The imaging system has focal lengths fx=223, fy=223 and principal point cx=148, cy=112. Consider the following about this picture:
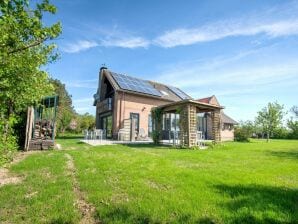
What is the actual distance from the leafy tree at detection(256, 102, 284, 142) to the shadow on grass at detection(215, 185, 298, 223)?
92.3 ft

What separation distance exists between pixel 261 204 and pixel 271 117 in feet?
97.5

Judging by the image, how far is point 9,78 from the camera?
4969 millimetres

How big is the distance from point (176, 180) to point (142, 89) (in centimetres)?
1716

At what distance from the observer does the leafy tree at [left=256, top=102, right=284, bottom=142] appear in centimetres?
2944

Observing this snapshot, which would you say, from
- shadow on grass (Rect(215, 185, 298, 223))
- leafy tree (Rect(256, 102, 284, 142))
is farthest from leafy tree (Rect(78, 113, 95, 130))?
shadow on grass (Rect(215, 185, 298, 223))

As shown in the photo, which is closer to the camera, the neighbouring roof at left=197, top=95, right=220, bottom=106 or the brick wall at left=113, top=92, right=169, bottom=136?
the brick wall at left=113, top=92, right=169, bottom=136

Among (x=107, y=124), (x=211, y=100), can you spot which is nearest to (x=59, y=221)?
(x=107, y=124)

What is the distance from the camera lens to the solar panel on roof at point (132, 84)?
826 inches

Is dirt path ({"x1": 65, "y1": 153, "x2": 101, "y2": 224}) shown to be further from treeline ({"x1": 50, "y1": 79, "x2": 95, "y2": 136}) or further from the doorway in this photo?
treeline ({"x1": 50, "y1": 79, "x2": 95, "y2": 136})

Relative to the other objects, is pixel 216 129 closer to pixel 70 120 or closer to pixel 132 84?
pixel 132 84

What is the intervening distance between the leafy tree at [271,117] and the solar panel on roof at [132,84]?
54.1 ft

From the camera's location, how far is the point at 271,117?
29609 millimetres

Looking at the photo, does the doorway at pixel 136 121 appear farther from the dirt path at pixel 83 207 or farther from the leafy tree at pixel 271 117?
the leafy tree at pixel 271 117

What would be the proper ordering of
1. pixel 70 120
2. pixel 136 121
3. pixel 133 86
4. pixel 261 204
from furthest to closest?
pixel 70 120
pixel 133 86
pixel 136 121
pixel 261 204
